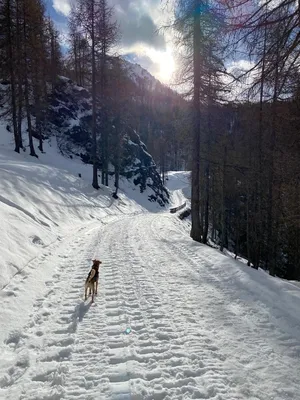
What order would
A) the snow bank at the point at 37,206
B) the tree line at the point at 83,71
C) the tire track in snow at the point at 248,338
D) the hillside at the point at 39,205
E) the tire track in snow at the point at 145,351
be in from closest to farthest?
the tire track in snow at the point at 145,351
the tire track in snow at the point at 248,338
the snow bank at the point at 37,206
the hillside at the point at 39,205
the tree line at the point at 83,71

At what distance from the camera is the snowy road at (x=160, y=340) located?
3396 mm

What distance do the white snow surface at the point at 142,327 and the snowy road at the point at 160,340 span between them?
2 cm

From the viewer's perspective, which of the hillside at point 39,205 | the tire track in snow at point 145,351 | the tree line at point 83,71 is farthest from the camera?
the tree line at point 83,71

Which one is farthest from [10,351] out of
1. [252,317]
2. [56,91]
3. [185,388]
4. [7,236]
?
[56,91]

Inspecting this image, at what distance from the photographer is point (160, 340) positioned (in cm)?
443

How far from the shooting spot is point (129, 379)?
3.55 meters

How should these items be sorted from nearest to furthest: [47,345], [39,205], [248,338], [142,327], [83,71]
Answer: [47,345] < [248,338] < [142,327] < [39,205] < [83,71]

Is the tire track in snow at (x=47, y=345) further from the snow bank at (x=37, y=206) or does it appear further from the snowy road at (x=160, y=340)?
the snow bank at (x=37, y=206)

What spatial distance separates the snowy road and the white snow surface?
0.05 feet

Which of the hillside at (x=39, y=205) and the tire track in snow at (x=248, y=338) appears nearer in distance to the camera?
the tire track in snow at (x=248, y=338)

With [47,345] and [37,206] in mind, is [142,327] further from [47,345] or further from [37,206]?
[37,206]

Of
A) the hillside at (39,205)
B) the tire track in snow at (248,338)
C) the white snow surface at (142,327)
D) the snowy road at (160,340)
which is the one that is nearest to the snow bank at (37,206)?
the hillside at (39,205)

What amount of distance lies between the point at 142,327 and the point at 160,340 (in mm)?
511

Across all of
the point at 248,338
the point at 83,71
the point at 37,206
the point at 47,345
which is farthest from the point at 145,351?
the point at 83,71
